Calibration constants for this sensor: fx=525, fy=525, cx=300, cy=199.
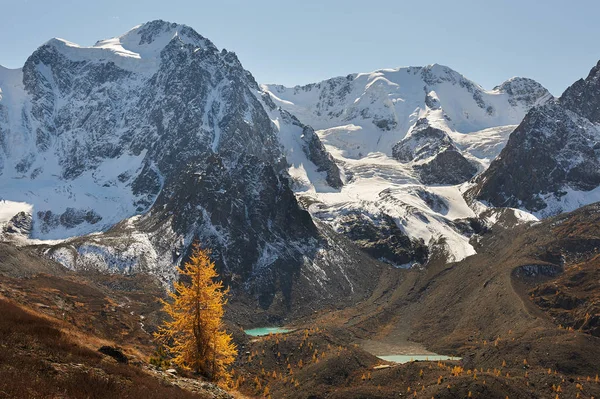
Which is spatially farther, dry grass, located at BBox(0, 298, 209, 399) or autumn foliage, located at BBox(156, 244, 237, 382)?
autumn foliage, located at BBox(156, 244, 237, 382)

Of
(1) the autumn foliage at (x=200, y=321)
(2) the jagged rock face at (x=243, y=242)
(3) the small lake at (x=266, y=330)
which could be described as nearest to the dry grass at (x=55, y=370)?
(1) the autumn foliage at (x=200, y=321)

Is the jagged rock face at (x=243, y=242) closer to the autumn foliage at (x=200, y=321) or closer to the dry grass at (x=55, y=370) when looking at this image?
the autumn foliage at (x=200, y=321)

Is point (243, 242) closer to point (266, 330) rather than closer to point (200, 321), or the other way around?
point (266, 330)

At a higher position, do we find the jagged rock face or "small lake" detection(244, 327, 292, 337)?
the jagged rock face

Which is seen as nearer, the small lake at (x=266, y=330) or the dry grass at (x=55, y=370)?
the dry grass at (x=55, y=370)

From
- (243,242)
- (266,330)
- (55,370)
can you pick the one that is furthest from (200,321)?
(243,242)

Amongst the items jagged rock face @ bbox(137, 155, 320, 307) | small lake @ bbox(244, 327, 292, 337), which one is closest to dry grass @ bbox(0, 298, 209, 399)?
small lake @ bbox(244, 327, 292, 337)

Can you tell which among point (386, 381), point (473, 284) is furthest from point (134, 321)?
point (473, 284)

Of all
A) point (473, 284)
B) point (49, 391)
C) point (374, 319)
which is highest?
point (49, 391)

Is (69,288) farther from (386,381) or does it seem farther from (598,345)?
(598,345)

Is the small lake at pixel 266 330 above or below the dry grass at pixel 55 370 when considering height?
below

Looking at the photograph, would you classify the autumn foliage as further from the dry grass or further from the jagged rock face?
the jagged rock face

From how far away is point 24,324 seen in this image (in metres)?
34.6

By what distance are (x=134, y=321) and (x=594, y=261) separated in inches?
4777
